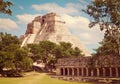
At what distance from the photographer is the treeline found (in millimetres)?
59219

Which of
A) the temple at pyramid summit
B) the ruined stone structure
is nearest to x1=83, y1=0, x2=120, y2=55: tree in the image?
the ruined stone structure

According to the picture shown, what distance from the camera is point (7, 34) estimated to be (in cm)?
7594

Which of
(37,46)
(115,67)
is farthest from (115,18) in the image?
(37,46)

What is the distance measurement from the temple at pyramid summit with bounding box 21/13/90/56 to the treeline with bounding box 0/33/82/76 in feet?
109

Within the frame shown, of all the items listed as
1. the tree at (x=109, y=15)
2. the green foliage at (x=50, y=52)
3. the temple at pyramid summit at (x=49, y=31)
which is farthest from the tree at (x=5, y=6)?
the temple at pyramid summit at (x=49, y=31)

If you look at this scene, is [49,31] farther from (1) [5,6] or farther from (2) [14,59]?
(1) [5,6]

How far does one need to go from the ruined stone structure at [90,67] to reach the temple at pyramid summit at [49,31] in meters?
47.4

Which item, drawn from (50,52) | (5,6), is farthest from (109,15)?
(50,52)

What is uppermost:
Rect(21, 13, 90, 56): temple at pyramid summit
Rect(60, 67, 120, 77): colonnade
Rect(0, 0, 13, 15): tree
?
Rect(21, 13, 90, 56): temple at pyramid summit

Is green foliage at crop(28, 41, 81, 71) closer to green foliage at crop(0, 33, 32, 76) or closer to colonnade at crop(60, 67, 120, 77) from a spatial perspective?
colonnade at crop(60, 67, 120, 77)

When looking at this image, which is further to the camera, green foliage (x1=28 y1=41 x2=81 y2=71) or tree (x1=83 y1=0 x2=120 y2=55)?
green foliage (x1=28 y1=41 x2=81 y2=71)

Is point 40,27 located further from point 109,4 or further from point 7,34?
point 109,4

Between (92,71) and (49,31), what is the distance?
69.3 m

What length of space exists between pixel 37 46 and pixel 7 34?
35.5ft
